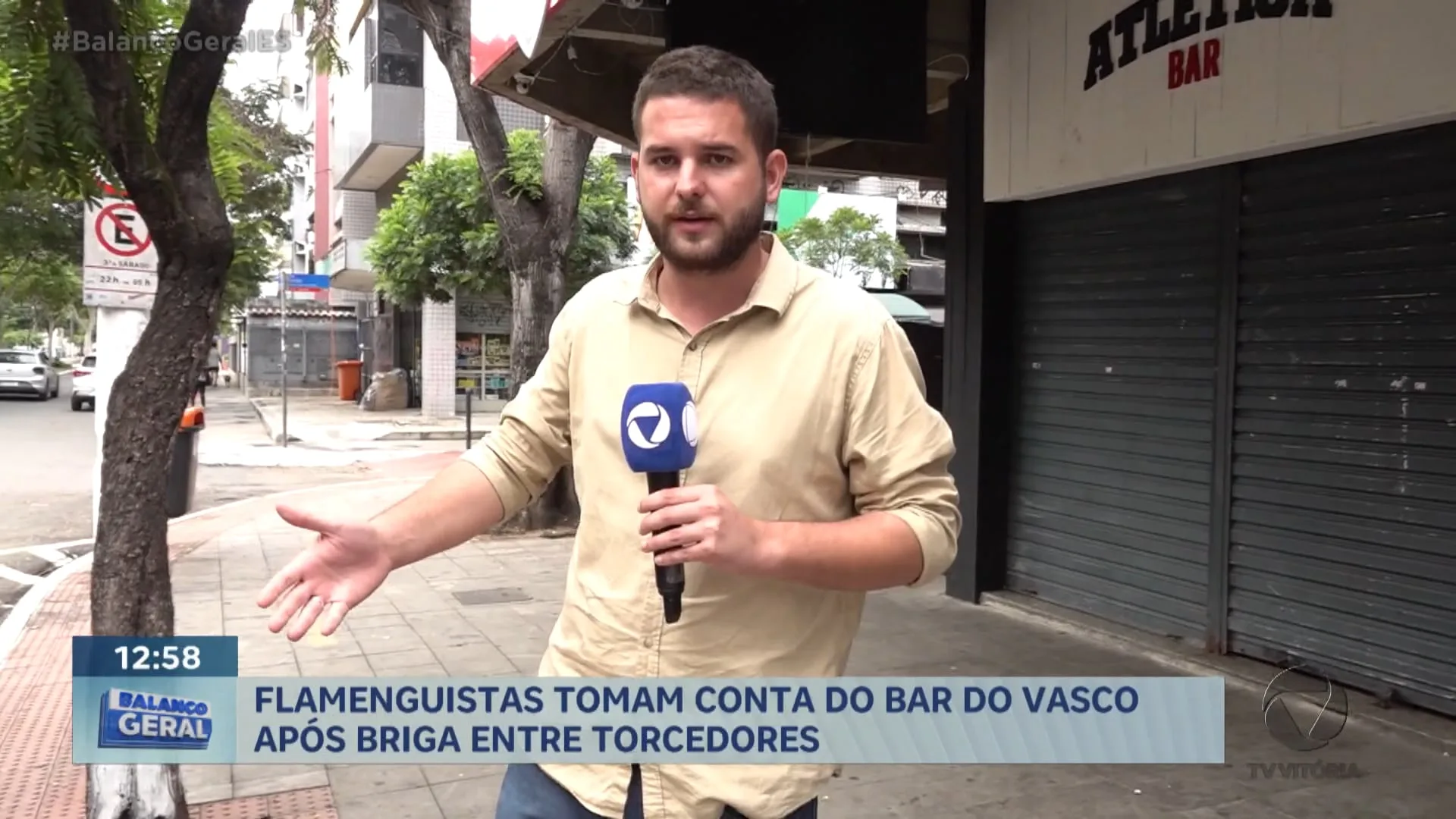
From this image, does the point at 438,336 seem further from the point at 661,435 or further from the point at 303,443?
the point at 661,435

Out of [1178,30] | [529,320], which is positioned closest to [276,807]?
[1178,30]

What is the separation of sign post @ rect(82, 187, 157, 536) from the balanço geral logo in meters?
6.46

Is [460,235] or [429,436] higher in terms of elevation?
[460,235]

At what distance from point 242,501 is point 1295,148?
443 inches

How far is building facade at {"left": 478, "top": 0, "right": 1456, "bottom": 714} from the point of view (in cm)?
497

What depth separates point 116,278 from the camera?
24.0 feet

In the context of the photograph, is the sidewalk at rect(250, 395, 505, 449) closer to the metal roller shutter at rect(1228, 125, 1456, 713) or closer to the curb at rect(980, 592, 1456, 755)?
the curb at rect(980, 592, 1456, 755)

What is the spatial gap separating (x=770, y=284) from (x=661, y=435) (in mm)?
451

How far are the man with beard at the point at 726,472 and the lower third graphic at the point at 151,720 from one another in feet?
6.61

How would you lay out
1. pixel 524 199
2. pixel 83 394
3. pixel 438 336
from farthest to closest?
pixel 83 394, pixel 438 336, pixel 524 199

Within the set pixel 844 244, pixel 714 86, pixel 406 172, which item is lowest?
pixel 714 86

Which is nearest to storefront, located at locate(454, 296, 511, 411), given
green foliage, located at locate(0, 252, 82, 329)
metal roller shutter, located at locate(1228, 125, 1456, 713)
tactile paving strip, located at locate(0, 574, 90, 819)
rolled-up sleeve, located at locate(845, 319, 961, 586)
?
green foliage, located at locate(0, 252, 82, 329)

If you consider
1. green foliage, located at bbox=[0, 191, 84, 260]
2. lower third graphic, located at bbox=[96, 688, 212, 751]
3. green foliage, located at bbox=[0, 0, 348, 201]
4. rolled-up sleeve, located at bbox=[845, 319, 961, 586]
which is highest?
green foliage, located at bbox=[0, 191, 84, 260]

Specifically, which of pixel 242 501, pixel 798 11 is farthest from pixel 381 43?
pixel 798 11
